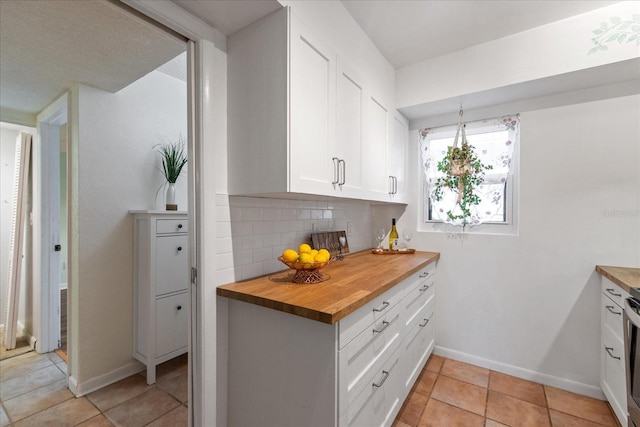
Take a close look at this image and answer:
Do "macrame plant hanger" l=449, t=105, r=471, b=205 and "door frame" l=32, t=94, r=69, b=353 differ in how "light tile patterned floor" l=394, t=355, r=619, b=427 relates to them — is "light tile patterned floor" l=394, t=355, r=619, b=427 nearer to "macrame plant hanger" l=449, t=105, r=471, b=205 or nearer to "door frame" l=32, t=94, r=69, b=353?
"macrame plant hanger" l=449, t=105, r=471, b=205

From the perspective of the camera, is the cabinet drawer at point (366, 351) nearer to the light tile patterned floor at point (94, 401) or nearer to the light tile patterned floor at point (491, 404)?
the light tile patterned floor at point (491, 404)

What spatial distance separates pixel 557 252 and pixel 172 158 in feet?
9.99

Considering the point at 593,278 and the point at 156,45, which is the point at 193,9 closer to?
the point at 156,45

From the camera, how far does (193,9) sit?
122cm

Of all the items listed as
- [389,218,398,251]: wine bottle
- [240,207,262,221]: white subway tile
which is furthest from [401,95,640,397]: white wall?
[240,207,262,221]: white subway tile

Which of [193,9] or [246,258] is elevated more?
[193,9]

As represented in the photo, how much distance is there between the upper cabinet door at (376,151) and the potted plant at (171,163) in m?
1.50

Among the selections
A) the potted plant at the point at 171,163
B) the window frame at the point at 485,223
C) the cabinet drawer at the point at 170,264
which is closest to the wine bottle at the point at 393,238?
the window frame at the point at 485,223

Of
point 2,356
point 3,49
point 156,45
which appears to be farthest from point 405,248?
point 2,356

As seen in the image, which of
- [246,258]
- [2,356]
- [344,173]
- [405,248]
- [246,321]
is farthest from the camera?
[405,248]

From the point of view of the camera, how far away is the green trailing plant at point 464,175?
2.32 m

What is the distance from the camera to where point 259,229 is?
1.57 m

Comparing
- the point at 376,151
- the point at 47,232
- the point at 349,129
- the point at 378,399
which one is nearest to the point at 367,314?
the point at 378,399

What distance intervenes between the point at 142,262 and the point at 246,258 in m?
1.08
